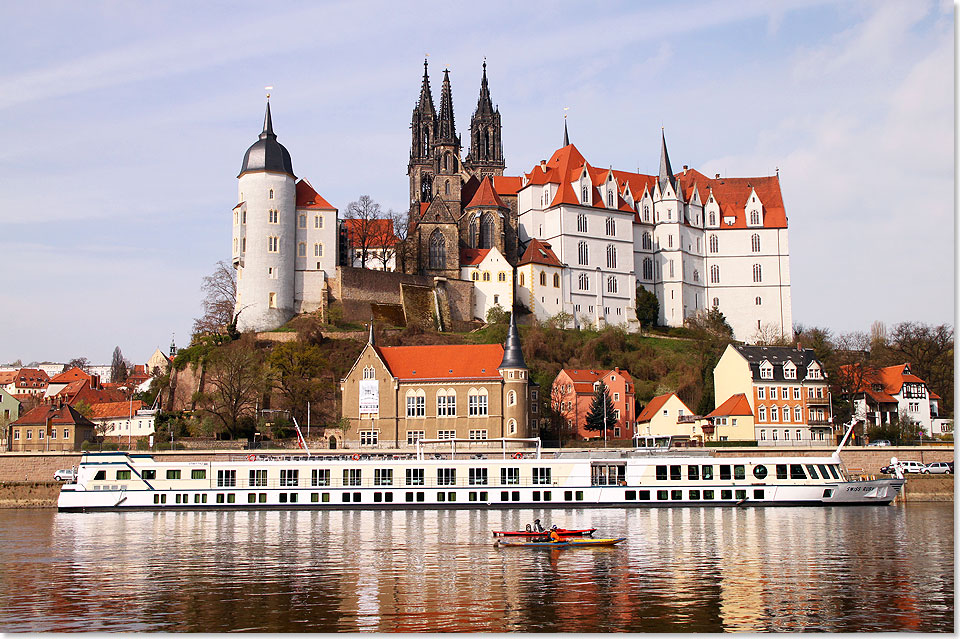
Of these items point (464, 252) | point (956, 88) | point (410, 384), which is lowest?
point (410, 384)

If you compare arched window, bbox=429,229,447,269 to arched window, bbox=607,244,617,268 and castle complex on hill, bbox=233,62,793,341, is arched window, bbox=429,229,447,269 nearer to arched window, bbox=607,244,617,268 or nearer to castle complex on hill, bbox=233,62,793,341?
castle complex on hill, bbox=233,62,793,341

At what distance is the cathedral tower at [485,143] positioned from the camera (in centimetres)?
11256

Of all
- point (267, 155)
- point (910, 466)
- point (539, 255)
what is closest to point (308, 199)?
point (267, 155)

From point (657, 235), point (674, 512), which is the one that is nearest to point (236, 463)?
point (674, 512)

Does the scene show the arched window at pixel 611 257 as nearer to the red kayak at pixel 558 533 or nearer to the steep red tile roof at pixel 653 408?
the steep red tile roof at pixel 653 408

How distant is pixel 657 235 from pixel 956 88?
266 ft

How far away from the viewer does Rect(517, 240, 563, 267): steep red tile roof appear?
290 feet

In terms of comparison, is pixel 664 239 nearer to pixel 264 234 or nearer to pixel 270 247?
pixel 270 247

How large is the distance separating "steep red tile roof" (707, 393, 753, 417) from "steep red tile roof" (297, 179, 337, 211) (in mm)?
34107

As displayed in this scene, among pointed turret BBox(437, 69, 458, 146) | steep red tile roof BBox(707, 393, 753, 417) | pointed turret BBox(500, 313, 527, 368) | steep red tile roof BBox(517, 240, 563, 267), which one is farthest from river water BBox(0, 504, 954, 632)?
A: pointed turret BBox(437, 69, 458, 146)

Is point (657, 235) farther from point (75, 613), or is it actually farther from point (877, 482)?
point (75, 613)

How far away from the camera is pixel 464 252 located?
89.9 metres

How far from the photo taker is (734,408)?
64125 millimetres

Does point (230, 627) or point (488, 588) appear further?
point (488, 588)
